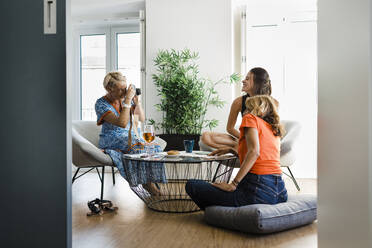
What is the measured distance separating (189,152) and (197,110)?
5.48 ft

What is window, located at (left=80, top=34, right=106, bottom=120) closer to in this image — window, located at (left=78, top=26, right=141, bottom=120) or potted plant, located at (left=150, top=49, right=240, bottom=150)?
window, located at (left=78, top=26, right=141, bottom=120)

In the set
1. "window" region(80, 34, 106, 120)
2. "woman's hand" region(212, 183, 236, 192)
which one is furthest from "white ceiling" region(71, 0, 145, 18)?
"woman's hand" region(212, 183, 236, 192)

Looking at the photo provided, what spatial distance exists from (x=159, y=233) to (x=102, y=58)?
13.4ft

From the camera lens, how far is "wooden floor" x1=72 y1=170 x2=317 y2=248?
2.20 metres

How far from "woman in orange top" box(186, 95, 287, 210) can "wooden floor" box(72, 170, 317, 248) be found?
0.25m

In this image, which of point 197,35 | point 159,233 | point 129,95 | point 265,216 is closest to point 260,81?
point 129,95

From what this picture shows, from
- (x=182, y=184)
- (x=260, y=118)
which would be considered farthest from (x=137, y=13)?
(x=260, y=118)

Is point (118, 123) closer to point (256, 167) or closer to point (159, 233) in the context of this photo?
point (159, 233)

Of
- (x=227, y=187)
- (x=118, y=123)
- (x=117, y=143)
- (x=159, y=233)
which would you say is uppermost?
(x=118, y=123)

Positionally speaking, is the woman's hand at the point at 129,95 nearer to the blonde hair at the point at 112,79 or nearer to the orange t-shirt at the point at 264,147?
the blonde hair at the point at 112,79

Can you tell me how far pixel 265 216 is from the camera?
7.48ft

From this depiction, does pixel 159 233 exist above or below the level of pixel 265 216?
below

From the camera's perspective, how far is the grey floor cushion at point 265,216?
2.29 m

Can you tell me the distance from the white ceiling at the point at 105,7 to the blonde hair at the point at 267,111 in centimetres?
323
